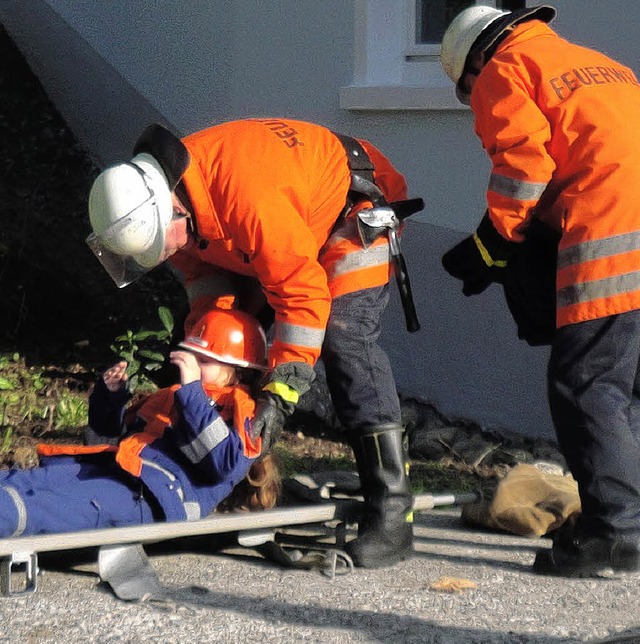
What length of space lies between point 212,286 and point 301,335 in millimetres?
671

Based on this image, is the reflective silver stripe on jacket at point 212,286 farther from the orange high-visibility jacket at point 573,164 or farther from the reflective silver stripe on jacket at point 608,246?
the reflective silver stripe on jacket at point 608,246

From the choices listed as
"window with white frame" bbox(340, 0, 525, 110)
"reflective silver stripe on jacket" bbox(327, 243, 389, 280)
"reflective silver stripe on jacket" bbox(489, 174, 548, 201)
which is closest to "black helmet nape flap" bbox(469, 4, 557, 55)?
"reflective silver stripe on jacket" bbox(489, 174, 548, 201)

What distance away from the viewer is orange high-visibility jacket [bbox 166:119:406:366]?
3.72 meters

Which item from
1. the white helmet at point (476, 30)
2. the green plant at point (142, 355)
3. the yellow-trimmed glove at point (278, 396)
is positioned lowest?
the green plant at point (142, 355)

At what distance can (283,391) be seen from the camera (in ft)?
12.6

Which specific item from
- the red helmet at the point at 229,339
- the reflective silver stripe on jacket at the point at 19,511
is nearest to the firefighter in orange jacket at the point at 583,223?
the red helmet at the point at 229,339

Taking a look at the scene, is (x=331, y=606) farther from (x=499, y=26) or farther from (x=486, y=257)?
(x=499, y=26)

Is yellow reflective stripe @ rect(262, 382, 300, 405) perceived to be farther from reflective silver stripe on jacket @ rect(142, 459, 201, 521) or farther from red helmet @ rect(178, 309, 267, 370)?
reflective silver stripe on jacket @ rect(142, 459, 201, 521)

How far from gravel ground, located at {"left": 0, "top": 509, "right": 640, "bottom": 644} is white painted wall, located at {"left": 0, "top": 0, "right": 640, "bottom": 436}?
1.76m

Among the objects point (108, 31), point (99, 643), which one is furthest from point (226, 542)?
point (108, 31)

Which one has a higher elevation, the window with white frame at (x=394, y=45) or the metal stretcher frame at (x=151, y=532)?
the window with white frame at (x=394, y=45)

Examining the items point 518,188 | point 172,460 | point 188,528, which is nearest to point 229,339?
point 172,460

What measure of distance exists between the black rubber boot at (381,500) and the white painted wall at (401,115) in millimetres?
1763

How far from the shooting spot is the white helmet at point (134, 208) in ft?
12.3
